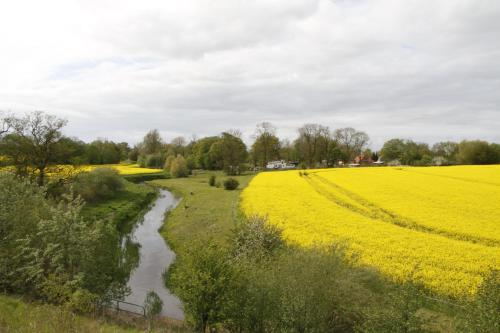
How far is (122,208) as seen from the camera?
137 ft

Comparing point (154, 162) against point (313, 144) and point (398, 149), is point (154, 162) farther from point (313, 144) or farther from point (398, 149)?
point (398, 149)

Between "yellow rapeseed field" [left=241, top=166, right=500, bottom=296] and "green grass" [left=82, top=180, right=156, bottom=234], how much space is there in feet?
42.5

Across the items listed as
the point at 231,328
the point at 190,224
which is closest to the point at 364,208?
the point at 190,224

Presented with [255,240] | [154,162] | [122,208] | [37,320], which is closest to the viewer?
[37,320]

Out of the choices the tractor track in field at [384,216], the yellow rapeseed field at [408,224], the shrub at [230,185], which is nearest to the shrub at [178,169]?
the shrub at [230,185]

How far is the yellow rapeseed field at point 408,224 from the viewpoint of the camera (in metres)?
17.2

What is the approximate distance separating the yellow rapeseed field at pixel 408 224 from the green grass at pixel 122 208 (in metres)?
13.0

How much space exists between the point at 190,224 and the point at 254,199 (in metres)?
8.58

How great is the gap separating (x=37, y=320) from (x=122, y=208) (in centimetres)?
3208

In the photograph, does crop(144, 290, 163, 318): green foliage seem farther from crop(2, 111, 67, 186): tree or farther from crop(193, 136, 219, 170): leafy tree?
crop(193, 136, 219, 170): leafy tree

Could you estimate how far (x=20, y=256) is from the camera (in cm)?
1595

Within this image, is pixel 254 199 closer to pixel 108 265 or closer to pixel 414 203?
pixel 414 203

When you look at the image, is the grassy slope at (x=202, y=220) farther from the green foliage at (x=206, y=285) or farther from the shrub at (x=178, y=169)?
the shrub at (x=178, y=169)

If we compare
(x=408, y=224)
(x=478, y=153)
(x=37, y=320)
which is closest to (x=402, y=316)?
(x=37, y=320)
